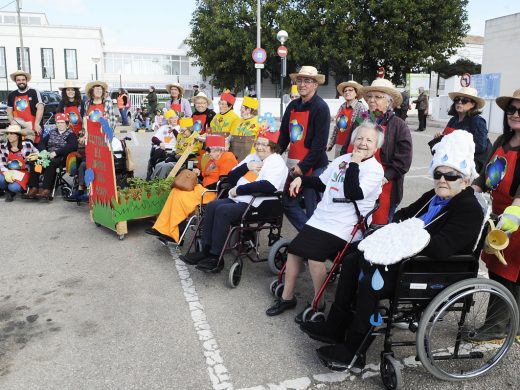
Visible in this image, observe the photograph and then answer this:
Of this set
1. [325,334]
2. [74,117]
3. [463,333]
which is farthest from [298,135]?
[74,117]

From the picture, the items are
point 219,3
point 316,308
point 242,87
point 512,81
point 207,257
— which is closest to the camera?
point 316,308

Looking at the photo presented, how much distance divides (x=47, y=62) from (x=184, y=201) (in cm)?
5100

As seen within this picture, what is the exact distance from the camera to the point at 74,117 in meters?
7.92

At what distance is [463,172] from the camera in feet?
9.22

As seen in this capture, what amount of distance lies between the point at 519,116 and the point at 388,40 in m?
27.1

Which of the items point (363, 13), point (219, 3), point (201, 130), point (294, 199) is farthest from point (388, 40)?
point (294, 199)

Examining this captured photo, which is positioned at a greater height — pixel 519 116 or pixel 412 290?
pixel 519 116

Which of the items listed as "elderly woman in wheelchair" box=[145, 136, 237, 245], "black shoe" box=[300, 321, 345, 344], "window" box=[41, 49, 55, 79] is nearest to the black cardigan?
"black shoe" box=[300, 321, 345, 344]

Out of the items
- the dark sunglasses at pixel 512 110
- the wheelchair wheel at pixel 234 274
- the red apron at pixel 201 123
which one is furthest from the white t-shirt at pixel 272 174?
the red apron at pixel 201 123

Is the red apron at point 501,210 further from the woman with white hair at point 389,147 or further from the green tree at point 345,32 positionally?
the green tree at point 345,32

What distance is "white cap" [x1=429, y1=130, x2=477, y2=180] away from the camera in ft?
9.23

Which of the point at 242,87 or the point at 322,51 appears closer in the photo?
the point at 322,51

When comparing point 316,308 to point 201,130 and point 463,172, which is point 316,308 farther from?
point 201,130

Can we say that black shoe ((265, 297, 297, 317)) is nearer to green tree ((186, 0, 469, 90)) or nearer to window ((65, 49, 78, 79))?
green tree ((186, 0, 469, 90))
